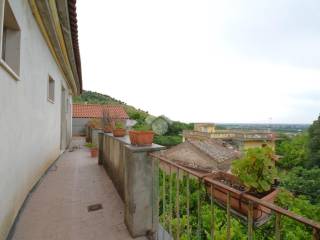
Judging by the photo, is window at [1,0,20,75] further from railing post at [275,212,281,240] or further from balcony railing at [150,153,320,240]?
railing post at [275,212,281,240]

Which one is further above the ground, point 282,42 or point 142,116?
point 282,42

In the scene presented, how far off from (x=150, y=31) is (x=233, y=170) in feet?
36.3

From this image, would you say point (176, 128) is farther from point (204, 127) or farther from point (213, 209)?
point (213, 209)

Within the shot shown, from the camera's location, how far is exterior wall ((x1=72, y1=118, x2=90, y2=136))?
59.1 feet

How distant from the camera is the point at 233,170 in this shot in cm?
158

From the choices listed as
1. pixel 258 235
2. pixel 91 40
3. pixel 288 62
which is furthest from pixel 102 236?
pixel 288 62

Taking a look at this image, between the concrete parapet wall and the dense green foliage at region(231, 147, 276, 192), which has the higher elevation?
the dense green foliage at region(231, 147, 276, 192)

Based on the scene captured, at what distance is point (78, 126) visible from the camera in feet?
59.7

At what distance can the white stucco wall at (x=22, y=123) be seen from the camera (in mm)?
2049

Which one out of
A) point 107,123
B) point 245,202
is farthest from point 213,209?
point 107,123

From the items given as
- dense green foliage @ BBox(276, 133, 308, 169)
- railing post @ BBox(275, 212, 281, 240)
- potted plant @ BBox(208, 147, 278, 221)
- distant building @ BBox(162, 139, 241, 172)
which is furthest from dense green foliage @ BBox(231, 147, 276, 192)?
dense green foliage @ BBox(276, 133, 308, 169)

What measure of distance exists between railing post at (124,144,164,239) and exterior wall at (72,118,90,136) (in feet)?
55.5

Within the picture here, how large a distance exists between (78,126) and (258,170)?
60.6 ft

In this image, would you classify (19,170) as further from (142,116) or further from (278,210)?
(142,116)
